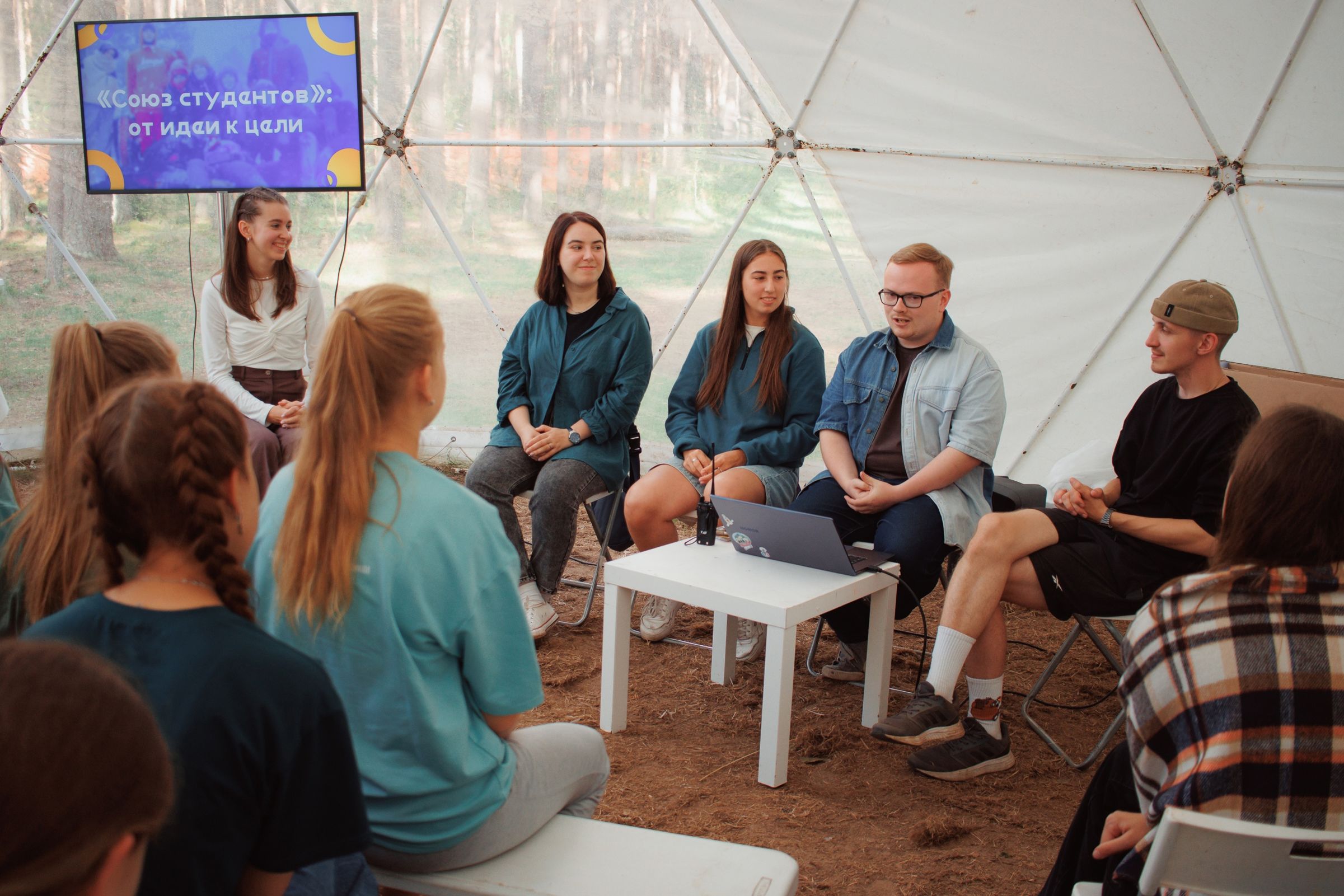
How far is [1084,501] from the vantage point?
123 inches

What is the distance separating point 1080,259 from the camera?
4.79 meters

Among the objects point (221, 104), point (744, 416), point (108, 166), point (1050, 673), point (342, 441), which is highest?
point (221, 104)

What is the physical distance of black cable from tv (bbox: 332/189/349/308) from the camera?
5.91 meters

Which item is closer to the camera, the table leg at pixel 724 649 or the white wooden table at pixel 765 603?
the white wooden table at pixel 765 603

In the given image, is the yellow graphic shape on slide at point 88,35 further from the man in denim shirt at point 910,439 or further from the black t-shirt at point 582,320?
the man in denim shirt at point 910,439

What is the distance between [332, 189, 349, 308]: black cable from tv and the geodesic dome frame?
196 centimetres

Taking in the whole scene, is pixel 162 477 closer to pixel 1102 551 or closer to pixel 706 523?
pixel 706 523

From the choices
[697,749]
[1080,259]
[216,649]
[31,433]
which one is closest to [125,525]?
[216,649]

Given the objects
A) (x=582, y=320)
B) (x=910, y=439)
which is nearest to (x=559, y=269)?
(x=582, y=320)

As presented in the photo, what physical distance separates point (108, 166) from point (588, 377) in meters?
2.81

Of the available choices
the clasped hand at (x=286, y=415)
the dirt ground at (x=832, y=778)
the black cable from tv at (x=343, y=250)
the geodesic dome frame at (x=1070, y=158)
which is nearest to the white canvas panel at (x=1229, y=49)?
the geodesic dome frame at (x=1070, y=158)

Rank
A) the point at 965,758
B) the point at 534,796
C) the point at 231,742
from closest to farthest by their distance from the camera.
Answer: the point at 231,742 → the point at 534,796 → the point at 965,758

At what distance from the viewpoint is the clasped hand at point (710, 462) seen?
392 centimetres

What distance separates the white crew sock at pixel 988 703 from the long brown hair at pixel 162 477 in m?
2.35
